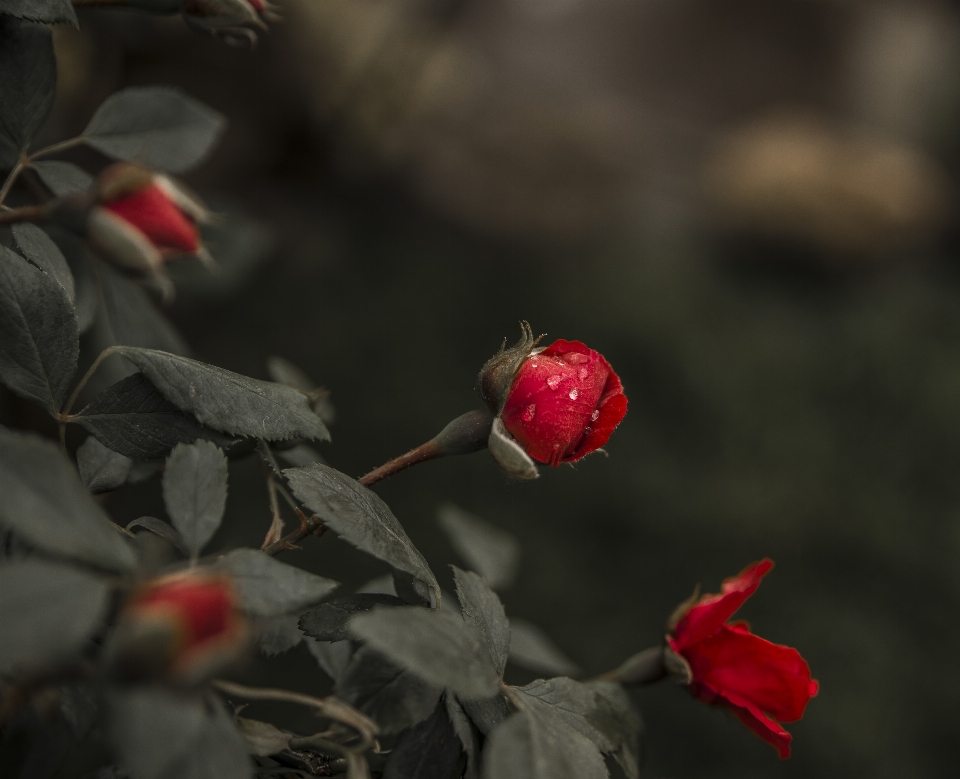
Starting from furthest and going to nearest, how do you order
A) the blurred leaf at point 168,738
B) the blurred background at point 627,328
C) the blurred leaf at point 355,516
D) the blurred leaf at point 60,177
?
the blurred background at point 627,328, the blurred leaf at point 60,177, the blurred leaf at point 355,516, the blurred leaf at point 168,738

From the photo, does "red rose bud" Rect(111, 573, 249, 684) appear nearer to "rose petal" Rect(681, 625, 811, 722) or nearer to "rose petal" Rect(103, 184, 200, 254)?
"rose petal" Rect(103, 184, 200, 254)

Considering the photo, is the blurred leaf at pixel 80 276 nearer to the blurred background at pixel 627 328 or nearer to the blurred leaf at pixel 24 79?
the blurred leaf at pixel 24 79

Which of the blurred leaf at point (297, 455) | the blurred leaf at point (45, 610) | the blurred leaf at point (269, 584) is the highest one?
the blurred leaf at point (45, 610)

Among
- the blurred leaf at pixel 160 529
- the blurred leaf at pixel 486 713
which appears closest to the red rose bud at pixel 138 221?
the blurred leaf at pixel 160 529

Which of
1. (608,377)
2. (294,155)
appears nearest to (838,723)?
(608,377)

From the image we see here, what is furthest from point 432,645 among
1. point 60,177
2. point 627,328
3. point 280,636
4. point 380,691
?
point 627,328

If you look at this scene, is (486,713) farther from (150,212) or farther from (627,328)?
(627,328)

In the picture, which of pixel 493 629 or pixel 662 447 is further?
pixel 662 447

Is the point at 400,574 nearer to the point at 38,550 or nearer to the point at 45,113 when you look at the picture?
the point at 38,550

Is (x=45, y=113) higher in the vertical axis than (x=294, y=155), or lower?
higher
